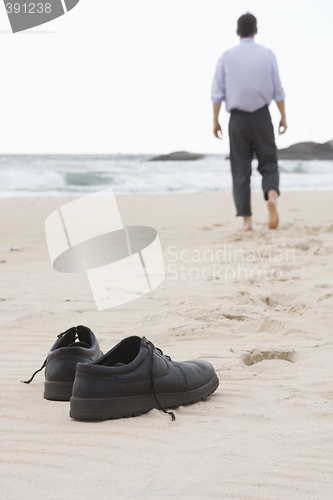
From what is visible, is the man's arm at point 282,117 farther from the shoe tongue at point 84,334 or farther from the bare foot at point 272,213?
the shoe tongue at point 84,334

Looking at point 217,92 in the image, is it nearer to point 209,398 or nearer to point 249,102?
point 249,102

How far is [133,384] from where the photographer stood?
4.58 feet

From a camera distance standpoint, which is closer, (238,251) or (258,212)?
(238,251)

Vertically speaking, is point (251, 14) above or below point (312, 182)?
above

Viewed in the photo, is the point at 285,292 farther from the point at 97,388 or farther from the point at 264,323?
the point at 97,388

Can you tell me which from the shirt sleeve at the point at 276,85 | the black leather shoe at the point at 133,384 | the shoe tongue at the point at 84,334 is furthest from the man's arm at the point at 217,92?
the black leather shoe at the point at 133,384

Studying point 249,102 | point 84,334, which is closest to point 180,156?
point 249,102

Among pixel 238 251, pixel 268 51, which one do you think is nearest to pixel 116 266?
pixel 238 251

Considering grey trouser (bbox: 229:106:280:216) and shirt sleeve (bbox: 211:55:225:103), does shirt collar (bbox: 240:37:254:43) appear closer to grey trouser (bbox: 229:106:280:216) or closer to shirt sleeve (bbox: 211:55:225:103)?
shirt sleeve (bbox: 211:55:225:103)

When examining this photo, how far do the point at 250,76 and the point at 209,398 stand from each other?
13.9ft

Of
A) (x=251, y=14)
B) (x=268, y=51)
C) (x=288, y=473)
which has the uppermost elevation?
(x=251, y=14)

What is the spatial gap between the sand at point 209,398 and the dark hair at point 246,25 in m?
2.53

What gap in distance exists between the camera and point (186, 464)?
1.10 meters

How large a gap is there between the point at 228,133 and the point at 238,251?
5.51ft
